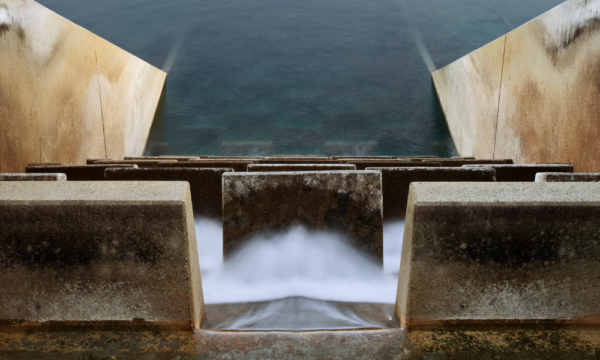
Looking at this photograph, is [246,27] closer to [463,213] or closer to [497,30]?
[497,30]

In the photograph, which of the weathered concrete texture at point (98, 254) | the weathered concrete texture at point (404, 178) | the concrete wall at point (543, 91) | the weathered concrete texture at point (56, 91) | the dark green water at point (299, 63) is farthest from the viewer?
the dark green water at point (299, 63)

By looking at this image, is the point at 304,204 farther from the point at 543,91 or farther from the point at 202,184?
the point at 543,91

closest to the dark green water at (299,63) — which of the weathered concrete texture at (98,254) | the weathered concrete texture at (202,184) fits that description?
the weathered concrete texture at (202,184)

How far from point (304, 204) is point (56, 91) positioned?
13.2 feet

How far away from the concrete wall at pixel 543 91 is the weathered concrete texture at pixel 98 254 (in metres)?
3.48

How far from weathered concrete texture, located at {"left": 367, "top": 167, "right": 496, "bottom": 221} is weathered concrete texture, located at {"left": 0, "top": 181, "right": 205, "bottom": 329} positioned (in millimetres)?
1425

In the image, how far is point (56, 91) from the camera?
5133mm

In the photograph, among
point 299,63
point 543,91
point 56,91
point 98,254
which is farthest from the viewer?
point 299,63

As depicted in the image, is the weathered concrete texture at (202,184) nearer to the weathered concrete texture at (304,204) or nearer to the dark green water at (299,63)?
the weathered concrete texture at (304,204)

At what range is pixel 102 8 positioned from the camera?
48.3 feet

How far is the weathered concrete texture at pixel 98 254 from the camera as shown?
1.82 meters

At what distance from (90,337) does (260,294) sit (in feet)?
2.82

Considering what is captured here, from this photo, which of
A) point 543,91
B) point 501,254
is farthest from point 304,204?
point 543,91

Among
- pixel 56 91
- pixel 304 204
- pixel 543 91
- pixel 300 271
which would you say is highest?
pixel 56 91
